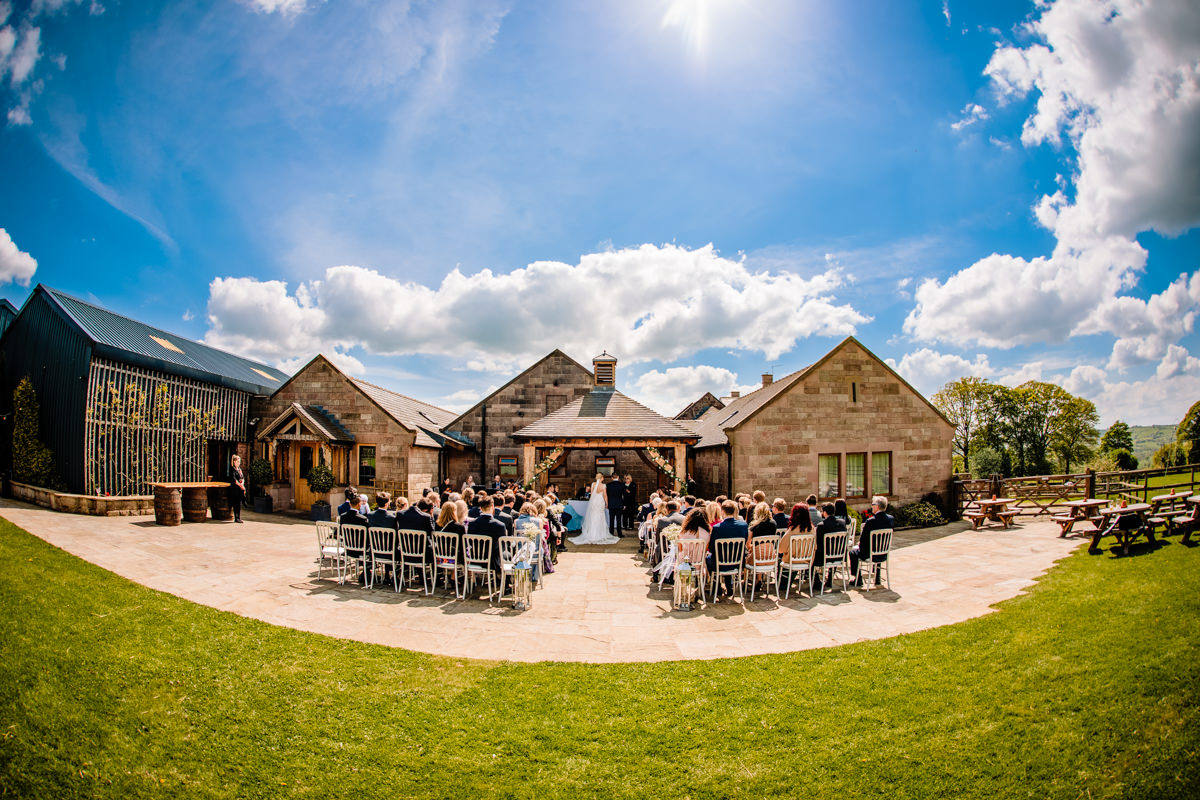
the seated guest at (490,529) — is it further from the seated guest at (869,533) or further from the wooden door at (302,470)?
the wooden door at (302,470)

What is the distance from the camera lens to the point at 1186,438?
1294 inches

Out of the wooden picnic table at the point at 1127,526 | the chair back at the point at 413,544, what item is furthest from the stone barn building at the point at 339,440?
the wooden picnic table at the point at 1127,526

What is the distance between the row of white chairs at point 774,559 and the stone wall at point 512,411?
566 inches

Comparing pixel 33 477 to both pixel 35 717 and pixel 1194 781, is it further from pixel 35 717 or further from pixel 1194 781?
pixel 1194 781

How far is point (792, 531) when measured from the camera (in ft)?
30.5

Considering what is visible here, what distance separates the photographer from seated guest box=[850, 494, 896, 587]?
951cm

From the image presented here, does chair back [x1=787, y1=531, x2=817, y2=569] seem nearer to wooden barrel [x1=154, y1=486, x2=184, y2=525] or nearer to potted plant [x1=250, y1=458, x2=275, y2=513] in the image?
wooden barrel [x1=154, y1=486, x2=184, y2=525]

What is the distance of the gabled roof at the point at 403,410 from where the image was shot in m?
19.2

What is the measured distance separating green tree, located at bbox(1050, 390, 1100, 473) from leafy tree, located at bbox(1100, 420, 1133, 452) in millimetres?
5302

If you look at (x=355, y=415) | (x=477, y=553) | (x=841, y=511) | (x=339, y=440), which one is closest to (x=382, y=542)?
(x=477, y=553)

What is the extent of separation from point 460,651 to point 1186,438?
47763 mm

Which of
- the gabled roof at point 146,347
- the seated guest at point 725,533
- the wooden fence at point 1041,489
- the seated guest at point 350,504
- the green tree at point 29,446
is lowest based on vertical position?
the wooden fence at point 1041,489

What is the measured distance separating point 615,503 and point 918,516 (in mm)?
10253

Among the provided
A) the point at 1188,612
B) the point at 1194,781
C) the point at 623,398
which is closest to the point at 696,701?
the point at 1194,781
